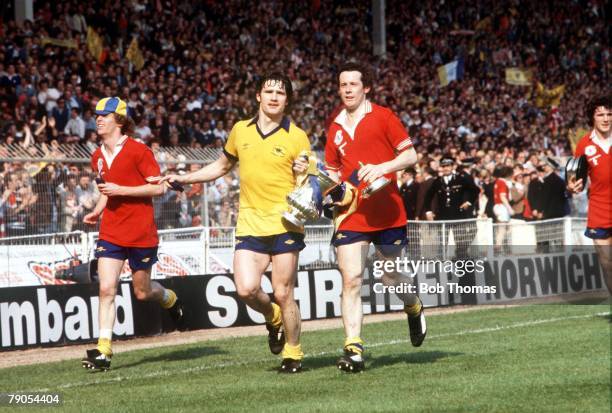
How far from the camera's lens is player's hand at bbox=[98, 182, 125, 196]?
10.2 meters

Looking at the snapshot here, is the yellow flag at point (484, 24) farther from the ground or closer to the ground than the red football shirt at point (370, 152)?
farther from the ground

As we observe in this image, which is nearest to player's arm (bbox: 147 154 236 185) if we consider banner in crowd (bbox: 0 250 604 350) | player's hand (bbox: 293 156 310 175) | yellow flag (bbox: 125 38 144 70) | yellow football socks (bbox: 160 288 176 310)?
player's hand (bbox: 293 156 310 175)

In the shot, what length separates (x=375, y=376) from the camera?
8.91 meters

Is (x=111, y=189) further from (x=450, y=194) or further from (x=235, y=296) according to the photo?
(x=450, y=194)

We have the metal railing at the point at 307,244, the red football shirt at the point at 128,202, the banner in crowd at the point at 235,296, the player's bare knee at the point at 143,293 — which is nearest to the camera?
the red football shirt at the point at 128,202

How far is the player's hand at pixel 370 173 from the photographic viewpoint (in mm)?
8797

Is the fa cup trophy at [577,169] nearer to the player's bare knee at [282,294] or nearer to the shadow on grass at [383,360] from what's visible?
the shadow on grass at [383,360]

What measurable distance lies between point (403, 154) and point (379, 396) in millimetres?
2135

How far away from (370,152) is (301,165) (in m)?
0.65

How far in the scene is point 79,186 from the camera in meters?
15.6

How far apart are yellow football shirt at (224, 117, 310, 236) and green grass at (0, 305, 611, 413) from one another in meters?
1.18

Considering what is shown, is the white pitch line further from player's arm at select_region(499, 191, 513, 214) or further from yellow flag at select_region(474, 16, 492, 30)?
yellow flag at select_region(474, 16, 492, 30)

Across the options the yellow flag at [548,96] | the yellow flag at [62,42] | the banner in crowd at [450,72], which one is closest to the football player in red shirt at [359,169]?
the yellow flag at [62,42]

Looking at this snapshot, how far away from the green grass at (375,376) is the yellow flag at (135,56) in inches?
551
